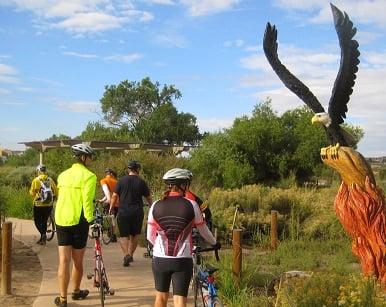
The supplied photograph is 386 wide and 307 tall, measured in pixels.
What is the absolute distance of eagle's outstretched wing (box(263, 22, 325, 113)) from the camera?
7.53 meters

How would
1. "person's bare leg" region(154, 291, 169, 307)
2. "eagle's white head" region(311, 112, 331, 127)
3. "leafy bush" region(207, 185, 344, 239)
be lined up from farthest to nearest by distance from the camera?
"leafy bush" region(207, 185, 344, 239)
"eagle's white head" region(311, 112, 331, 127)
"person's bare leg" region(154, 291, 169, 307)

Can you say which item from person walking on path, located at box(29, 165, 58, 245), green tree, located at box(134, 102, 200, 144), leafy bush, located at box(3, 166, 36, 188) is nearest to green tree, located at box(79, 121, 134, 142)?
green tree, located at box(134, 102, 200, 144)

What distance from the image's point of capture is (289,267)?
32.1 feet

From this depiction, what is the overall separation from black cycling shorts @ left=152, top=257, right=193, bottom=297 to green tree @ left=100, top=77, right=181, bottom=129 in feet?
186

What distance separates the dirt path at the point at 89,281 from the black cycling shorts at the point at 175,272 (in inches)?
97.3

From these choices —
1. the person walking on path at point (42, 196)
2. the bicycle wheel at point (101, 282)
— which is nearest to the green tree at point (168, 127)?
the person walking on path at point (42, 196)

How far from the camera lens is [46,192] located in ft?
37.4

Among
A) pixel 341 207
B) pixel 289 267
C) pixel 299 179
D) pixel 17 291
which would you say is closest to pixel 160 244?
pixel 341 207

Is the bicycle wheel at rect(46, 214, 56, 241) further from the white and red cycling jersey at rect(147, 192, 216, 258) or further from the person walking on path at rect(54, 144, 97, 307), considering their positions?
the white and red cycling jersey at rect(147, 192, 216, 258)

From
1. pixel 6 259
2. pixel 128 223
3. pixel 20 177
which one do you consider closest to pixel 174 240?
pixel 6 259

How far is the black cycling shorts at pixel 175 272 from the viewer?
15.6 ft

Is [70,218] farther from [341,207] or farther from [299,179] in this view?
[299,179]

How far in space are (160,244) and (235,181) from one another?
19.5 m

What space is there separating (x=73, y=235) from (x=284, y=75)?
345 cm
